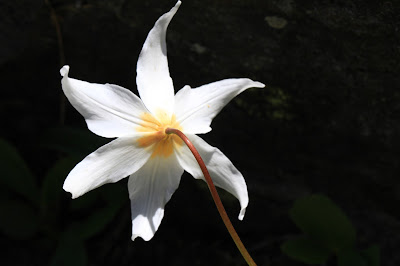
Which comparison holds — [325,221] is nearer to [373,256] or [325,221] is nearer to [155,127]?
[373,256]

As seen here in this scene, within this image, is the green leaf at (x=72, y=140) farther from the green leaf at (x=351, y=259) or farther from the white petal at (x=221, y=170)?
the green leaf at (x=351, y=259)

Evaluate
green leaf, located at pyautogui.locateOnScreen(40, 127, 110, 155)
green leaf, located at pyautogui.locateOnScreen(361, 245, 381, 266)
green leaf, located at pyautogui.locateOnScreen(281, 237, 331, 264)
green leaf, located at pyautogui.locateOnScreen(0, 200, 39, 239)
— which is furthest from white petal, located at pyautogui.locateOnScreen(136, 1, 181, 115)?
green leaf, located at pyautogui.locateOnScreen(0, 200, 39, 239)

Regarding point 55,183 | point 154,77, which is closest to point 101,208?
point 55,183

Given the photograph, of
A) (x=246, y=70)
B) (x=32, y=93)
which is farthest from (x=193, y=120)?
(x=32, y=93)

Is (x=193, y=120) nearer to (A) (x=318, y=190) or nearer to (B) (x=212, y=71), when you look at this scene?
(B) (x=212, y=71)

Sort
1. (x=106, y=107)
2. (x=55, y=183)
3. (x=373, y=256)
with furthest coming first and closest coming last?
(x=55, y=183)
(x=373, y=256)
(x=106, y=107)

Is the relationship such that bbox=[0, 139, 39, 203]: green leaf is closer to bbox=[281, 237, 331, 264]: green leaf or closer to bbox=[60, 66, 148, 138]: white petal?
bbox=[60, 66, 148, 138]: white petal

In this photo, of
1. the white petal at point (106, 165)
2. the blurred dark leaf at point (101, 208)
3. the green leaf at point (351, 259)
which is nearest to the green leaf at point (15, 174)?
the blurred dark leaf at point (101, 208)
